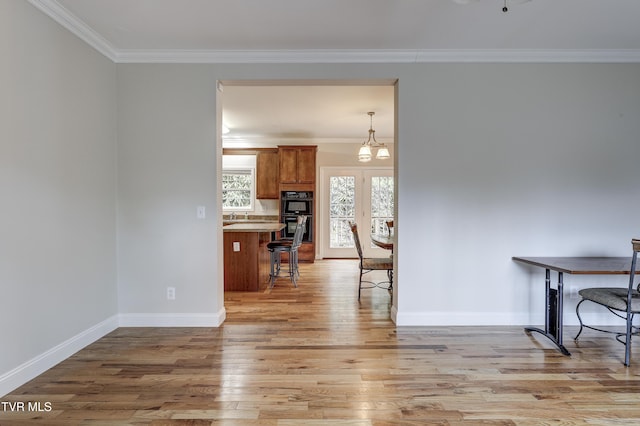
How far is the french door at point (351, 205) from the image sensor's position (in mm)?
7328

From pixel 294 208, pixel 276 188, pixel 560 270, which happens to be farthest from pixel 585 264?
pixel 276 188

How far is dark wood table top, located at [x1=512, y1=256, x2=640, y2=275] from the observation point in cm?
248

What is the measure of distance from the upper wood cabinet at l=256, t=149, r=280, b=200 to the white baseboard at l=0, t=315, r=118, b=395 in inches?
169

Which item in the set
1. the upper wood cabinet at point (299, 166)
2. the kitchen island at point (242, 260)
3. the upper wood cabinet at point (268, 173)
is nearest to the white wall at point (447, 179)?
the kitchen island at point (242, 260)

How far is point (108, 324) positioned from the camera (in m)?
3.07

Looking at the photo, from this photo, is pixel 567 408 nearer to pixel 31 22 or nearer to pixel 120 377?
pixel 120 377

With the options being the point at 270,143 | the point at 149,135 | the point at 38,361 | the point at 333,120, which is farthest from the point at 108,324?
the point at 270,143

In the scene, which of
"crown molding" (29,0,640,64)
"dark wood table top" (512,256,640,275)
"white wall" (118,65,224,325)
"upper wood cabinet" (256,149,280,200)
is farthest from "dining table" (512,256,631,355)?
"upper wood cabinet" (256,149,280,200)

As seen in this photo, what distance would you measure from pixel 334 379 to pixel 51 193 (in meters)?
2.44

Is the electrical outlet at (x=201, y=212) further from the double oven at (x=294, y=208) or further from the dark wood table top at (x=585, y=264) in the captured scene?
the double oven at (x=294, y=208)

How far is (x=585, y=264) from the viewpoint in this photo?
2.74 meters

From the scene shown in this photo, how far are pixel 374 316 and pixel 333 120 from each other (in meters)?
3.54

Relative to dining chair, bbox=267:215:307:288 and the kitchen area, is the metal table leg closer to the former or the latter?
dining chair, bbox=267:215:307:288

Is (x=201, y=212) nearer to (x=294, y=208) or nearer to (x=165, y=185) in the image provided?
(x=165, y=185)
